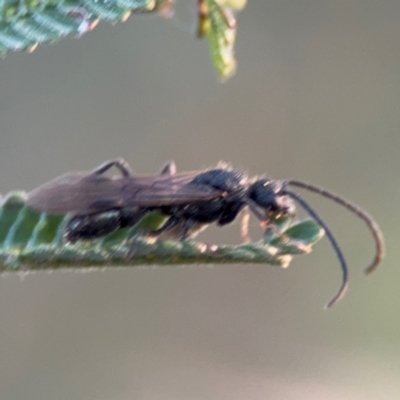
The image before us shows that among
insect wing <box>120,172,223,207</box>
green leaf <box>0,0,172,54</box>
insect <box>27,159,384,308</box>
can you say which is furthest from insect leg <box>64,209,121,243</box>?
green leaf <box>0,0,172,54</box>

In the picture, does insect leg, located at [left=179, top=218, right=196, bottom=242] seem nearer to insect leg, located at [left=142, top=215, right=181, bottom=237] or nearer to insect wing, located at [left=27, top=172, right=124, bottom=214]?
insect leg, located at [left=142, top=215, right=181, bottom=237]

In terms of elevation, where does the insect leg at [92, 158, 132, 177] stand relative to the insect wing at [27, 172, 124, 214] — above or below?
above

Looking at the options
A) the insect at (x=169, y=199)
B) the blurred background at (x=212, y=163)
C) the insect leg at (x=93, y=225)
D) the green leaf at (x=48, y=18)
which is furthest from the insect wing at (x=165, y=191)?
the blurred background at (x=212, y=163)

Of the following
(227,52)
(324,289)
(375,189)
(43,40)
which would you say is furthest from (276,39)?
(43,40)

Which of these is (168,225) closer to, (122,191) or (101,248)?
(122,191)

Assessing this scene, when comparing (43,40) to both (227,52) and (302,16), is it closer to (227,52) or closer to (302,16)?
(227,52)

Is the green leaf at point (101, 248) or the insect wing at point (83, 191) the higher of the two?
the insect wing at point (83, 191)

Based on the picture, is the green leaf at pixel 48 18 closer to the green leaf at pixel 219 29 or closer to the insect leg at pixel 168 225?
the green leaf at pixel 219 29
